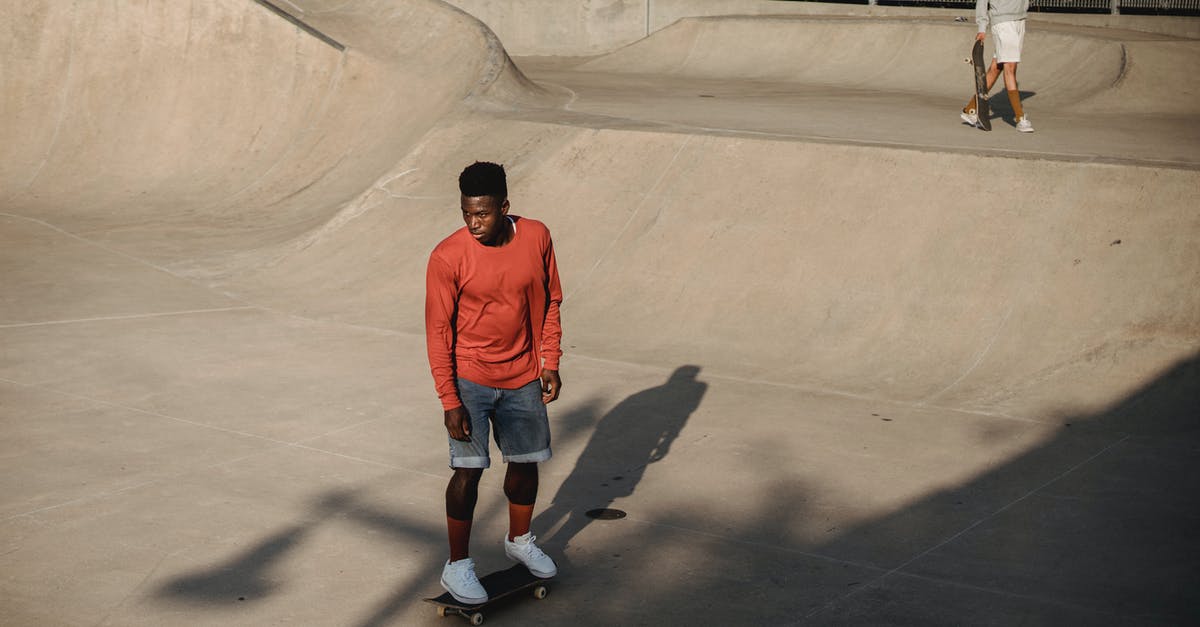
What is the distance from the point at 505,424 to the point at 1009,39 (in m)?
8.57

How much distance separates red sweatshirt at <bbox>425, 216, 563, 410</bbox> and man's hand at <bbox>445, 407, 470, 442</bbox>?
0.10 feet

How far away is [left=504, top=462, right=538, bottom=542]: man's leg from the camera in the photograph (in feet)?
16.1

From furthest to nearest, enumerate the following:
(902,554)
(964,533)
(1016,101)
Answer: (1016,101) < (964,533) < (902,554)

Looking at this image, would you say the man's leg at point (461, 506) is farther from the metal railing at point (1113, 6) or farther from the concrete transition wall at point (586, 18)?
the concrete transition wall at point (586, 18)

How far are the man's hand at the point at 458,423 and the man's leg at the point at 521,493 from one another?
33cm

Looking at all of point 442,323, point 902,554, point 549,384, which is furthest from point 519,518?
point 902,554

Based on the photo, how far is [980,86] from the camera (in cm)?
1209

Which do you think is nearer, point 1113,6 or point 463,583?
point 463,583

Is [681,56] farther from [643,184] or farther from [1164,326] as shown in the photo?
[1164,326]

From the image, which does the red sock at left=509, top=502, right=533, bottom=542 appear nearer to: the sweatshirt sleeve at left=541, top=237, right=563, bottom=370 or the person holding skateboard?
the sweatshirt sleeve at left=541, top=237, right=563, bottom=370

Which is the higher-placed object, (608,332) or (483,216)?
(483,216)

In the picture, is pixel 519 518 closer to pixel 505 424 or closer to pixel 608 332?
pixel 505 424

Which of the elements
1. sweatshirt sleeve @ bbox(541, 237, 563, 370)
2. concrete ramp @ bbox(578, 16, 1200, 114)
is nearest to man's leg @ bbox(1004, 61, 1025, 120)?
concrete ramp @ bbox(578, 16, 1200, 114)

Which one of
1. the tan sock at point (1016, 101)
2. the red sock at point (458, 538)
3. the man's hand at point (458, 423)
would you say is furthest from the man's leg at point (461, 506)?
the tan sock at point (1016, 101)
